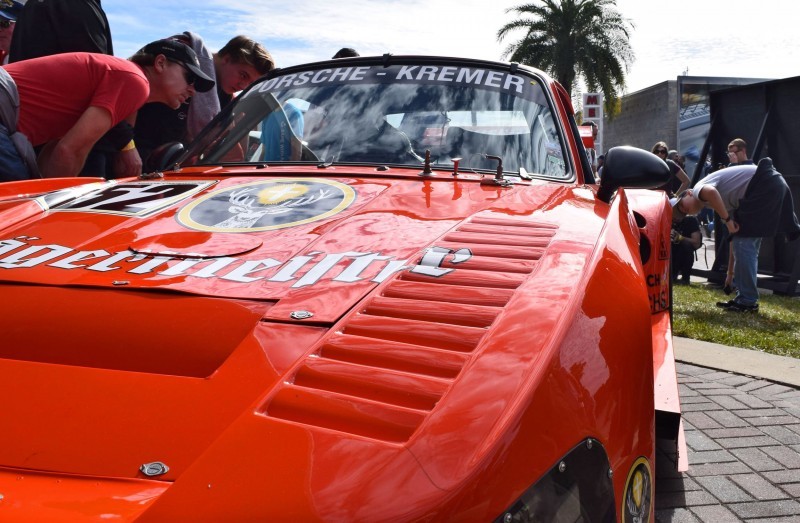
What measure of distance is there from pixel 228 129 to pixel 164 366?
1844 millimetres

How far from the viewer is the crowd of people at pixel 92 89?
3.18 metres

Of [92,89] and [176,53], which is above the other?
[176,53]

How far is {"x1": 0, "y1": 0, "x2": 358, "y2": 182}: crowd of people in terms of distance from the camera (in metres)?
3.18

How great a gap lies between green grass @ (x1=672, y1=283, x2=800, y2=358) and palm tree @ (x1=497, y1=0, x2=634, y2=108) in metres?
20.8

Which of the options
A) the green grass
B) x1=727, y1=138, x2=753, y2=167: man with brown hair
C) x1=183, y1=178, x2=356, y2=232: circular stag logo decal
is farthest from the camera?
x1=727, y1=138, x2=753, y2=167: man with brown hair

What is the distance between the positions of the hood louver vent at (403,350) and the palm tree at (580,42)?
27403 mm

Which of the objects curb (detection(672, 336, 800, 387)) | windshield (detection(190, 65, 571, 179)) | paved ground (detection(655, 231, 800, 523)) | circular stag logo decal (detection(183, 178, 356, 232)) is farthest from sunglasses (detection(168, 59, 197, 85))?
curb (detection(672, 336, 800, 387))

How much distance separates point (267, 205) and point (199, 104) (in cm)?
302

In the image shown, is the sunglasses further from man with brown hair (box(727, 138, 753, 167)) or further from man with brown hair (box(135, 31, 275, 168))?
man with brown hair (box(727, 138, 753, 167))

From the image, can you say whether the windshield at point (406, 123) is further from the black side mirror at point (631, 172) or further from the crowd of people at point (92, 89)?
the crowd of people at point (92, 89)

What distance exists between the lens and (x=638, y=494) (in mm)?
1401

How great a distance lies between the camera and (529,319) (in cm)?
131

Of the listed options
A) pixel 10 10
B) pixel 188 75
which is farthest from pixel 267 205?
pixel 10 10

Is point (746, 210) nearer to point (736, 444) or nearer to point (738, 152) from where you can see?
point (738, 152)
